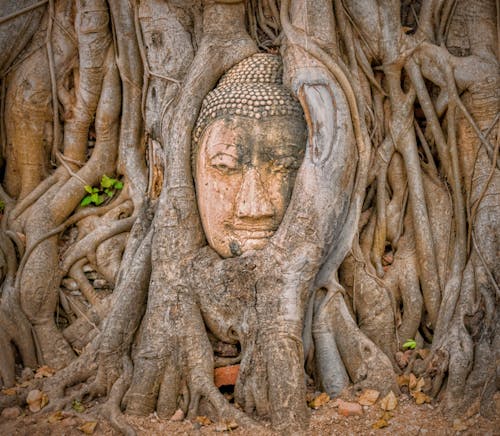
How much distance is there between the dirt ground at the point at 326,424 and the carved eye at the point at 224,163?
57.5 inches

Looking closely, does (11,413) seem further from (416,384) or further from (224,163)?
(416,384)

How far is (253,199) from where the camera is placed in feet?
12.8

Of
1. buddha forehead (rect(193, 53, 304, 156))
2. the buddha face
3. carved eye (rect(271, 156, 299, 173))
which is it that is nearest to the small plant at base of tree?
buddha forehead (rect(193, 53, 304, 156))

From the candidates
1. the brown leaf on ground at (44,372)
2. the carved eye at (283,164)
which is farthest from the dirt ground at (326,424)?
the carved eye at (283,164)

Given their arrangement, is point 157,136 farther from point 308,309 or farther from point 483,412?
point 483,412

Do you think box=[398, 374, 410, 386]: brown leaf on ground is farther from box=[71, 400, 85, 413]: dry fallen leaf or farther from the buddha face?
box=[71, 400, 85, 413]: dry fallen leaf

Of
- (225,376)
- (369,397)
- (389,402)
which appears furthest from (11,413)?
(389,402)

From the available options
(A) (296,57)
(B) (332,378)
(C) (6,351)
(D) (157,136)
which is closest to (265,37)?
(A) (296,57)

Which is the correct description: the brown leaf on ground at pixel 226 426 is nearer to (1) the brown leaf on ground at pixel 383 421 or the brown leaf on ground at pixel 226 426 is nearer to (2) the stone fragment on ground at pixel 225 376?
(2) the stone fragment on ground at pixel 225 376

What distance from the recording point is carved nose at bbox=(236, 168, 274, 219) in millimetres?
3908

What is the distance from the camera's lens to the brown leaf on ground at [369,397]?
11.8ft

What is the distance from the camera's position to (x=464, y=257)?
407 centimetres

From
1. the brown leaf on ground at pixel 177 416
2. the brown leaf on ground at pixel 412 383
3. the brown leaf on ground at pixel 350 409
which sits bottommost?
the brown leaf on ground at pixel 177 416

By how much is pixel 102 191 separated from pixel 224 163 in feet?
4.62
